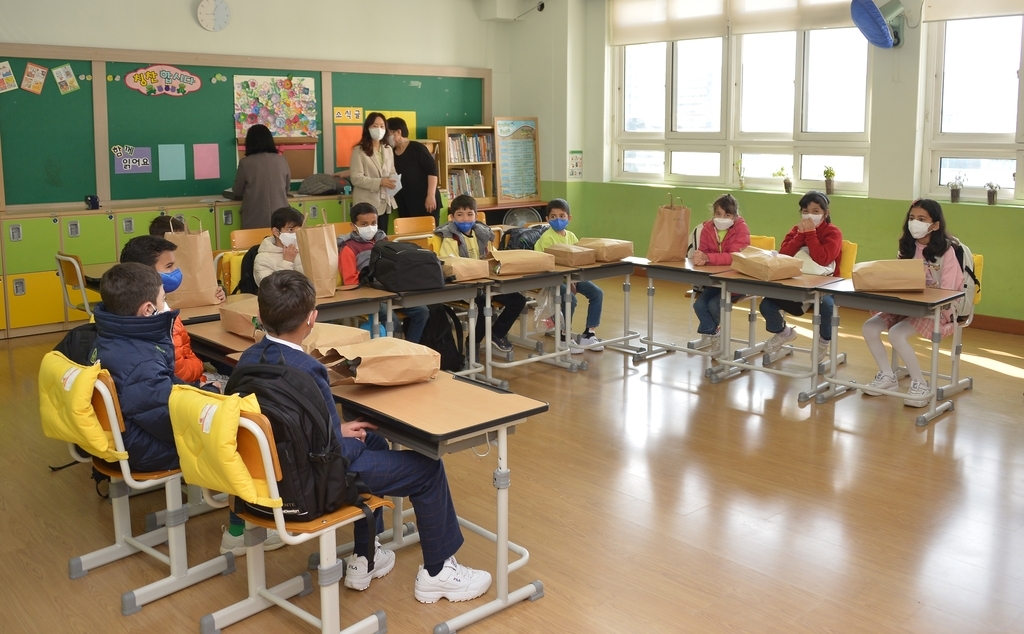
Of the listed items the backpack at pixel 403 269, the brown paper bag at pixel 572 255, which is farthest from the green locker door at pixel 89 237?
the brown paper bag at pixel 572 255

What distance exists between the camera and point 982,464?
4.50 metres

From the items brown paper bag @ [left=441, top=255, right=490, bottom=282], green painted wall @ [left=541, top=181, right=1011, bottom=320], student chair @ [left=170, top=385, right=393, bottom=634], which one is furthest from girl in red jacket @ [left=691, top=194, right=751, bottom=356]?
student chair @ [left=170, top=385, right=393, bottom=634]

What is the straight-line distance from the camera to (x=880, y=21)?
7355mm

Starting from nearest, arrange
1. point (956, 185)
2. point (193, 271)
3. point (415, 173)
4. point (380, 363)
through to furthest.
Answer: point (380, 363) < point (193, 271) < point (956, 185) < point (415, 173)

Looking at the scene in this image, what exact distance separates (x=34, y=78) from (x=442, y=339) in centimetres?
399

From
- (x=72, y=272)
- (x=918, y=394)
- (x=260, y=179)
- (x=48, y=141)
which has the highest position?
(x=48, y=141)

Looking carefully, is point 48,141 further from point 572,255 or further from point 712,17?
point 712,17

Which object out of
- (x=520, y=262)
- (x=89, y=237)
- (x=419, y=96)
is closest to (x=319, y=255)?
(x=520, y=262)

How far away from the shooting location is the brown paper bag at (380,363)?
10.5 feet

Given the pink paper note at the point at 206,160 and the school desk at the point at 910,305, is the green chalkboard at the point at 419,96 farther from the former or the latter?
the school desk at the point at 910,305

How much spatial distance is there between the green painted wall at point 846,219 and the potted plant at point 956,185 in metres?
0.09

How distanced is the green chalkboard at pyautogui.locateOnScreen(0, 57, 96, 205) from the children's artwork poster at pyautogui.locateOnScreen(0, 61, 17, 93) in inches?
1.3

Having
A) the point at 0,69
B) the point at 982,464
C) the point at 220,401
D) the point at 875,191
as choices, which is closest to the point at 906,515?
the point at 982,464

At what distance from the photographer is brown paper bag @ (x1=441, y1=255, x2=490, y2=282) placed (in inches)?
217
